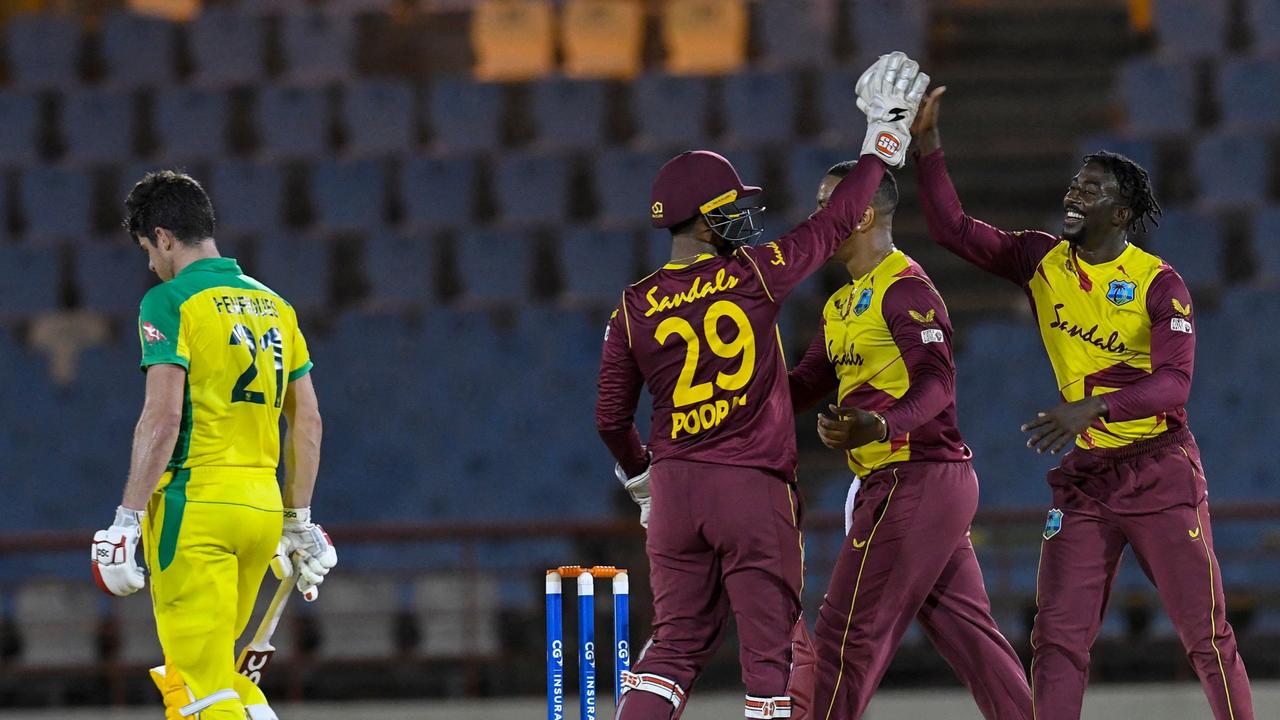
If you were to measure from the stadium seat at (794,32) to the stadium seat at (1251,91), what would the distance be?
2806 mm

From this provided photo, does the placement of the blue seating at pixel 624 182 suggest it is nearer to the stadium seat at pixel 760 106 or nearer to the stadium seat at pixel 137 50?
the stadium seat at pixel 760 106

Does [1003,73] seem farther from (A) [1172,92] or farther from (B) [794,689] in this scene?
(B) [794,689]

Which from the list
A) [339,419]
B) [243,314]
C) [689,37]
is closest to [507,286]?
[339,419]

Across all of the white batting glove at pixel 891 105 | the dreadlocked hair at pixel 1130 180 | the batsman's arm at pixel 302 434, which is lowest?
the batsman's arm at pixel 302 434

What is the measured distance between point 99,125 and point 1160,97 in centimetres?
762

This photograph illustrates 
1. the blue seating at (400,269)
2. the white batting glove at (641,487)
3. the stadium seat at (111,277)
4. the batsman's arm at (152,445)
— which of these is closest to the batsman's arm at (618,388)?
the white batting glove at (641,487)

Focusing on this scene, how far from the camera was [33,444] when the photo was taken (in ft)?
34.2

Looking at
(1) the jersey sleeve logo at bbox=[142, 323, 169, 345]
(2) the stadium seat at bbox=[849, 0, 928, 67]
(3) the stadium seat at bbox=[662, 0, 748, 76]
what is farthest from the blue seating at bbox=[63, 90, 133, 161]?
(1) the jersey sleeve logo at bbox=[142, 323, 169, 345]

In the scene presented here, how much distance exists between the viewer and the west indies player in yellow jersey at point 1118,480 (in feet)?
16.9

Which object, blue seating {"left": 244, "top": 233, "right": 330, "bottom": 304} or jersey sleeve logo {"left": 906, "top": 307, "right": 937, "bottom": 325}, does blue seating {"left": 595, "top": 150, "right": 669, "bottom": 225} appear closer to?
blue seating {"left": 244, "top": 233, "right": 330, "bottom": 304}

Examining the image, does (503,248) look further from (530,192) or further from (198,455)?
(198,455)

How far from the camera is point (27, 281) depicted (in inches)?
455

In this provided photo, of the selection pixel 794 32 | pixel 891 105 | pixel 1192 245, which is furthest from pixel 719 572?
pixel 794 32

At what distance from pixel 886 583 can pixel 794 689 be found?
519mm
